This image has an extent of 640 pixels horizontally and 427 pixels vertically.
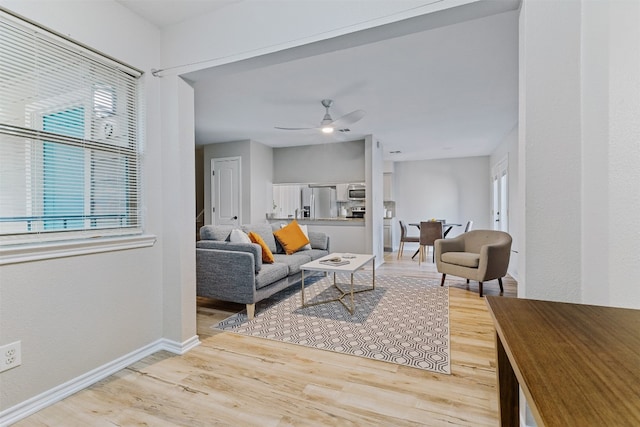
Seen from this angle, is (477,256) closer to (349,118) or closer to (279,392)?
(349,118)

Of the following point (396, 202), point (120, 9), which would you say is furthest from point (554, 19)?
point (396, 202)

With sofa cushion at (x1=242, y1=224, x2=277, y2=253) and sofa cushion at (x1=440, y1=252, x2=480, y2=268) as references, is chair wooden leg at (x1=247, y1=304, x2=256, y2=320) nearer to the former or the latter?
sofa cushion at (x1=242, y1=224, x2=277, y2=253)

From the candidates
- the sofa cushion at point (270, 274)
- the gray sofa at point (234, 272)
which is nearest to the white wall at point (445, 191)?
the sofa cushion at point (270, 274)

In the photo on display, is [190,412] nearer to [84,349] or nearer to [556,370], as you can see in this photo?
[84,349]

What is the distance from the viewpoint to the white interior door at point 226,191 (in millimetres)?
6164

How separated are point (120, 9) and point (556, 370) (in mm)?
2914

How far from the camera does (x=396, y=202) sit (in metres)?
8.70

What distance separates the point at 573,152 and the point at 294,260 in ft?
9.90

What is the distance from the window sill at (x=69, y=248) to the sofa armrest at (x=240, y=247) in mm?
935

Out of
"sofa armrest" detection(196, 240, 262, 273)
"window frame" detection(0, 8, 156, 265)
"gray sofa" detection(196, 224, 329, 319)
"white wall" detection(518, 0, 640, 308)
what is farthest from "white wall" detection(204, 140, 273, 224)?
"white wall" detection(518, 0, 640, 308)

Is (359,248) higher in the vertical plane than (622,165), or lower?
lower

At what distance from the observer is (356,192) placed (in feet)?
19.9

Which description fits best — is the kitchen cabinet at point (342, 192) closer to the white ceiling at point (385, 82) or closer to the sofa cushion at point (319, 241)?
the white ceiling at point (385, 82)

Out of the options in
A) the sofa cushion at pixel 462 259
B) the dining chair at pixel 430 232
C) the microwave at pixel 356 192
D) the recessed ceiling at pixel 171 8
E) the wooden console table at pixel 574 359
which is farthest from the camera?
the microwave at pixel 356 192
